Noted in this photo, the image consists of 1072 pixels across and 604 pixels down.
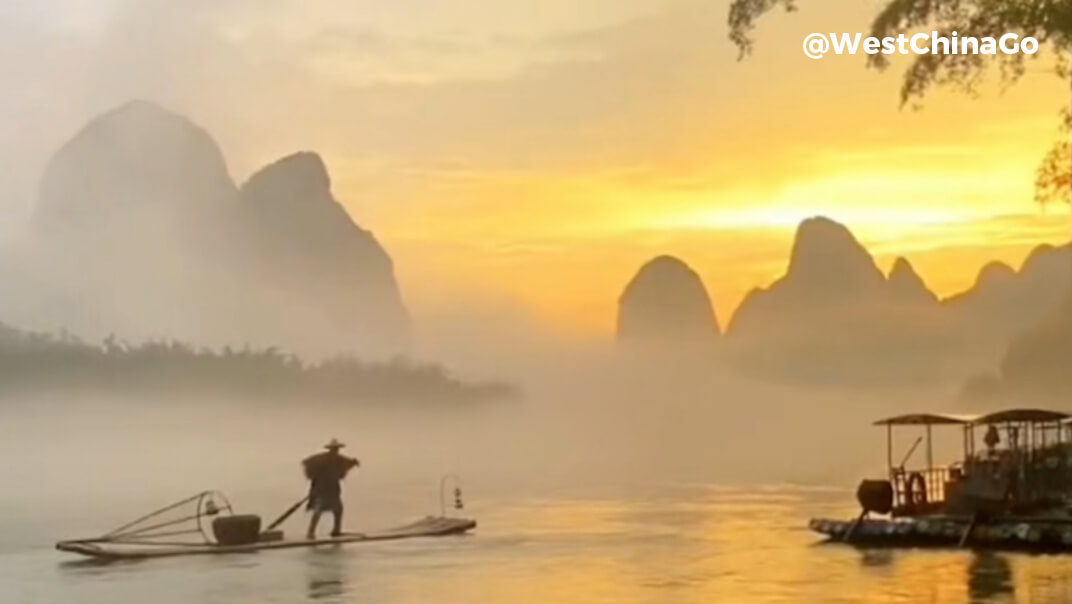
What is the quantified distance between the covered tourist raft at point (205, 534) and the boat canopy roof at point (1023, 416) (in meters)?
2.98

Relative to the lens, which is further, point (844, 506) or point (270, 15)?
point (844, 506)

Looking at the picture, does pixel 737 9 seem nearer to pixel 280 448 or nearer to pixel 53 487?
pixel 280 448

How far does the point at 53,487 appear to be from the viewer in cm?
1101

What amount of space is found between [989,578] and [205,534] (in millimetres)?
4418

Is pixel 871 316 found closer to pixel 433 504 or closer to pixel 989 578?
pixel 989 578

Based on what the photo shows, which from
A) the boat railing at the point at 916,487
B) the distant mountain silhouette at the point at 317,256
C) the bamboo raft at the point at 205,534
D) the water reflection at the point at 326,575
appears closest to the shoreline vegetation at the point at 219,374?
the distant mountain silhouette at the point at 317,256

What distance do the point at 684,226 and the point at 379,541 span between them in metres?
2.51

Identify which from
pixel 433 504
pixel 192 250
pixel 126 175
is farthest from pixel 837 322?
pixel 126 175

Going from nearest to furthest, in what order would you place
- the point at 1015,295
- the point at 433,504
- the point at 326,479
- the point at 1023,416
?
1. the point at 1015,295
2. the point at 1023,416
3. the point at 326,479
4. the point at 433,504

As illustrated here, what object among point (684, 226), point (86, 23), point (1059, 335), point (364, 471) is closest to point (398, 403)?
point (364, 471)

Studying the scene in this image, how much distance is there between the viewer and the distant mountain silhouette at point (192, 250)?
11117 mm

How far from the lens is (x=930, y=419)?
438 inches

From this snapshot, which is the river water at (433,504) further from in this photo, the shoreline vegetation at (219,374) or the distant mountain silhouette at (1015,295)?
the distant mountain silhouette at (1015,295)

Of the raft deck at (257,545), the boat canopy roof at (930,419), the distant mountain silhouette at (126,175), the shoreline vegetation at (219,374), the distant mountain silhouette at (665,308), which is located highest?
the distant mountain silhouette at (126,175)
